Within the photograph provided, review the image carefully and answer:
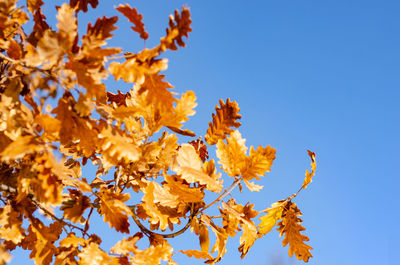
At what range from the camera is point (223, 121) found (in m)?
1.64

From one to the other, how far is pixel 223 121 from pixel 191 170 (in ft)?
1.23

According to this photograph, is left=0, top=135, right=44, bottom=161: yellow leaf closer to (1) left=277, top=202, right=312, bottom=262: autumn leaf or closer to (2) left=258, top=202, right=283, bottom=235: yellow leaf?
(2) left=258, top=202, right=283, bottom=235: yellow leaf

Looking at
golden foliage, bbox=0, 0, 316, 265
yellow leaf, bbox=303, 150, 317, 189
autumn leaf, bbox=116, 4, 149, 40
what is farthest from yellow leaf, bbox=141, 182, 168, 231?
yellow leaf, bbox=303, 150, 317, 189

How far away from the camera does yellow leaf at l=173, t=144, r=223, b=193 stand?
1368mm

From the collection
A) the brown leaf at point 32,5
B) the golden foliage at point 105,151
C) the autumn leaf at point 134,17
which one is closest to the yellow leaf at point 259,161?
the golden foliage at point 105,151

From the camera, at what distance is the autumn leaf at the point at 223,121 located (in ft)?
5.32

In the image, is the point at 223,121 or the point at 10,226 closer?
the point at 10,226

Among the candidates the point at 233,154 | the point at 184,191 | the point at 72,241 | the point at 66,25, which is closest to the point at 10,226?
the point at 72,241

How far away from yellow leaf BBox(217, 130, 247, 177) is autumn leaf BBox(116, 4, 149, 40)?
54cm

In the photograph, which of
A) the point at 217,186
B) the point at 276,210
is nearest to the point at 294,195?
the point at 276,210

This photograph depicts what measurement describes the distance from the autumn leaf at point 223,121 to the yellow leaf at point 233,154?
7.0 inches

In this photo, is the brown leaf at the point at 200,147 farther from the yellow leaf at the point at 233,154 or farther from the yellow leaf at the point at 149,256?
the yellow leaf at the point at 149,256

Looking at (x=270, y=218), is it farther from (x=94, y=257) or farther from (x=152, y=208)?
(x=94, y=257)

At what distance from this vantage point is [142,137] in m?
1.54
